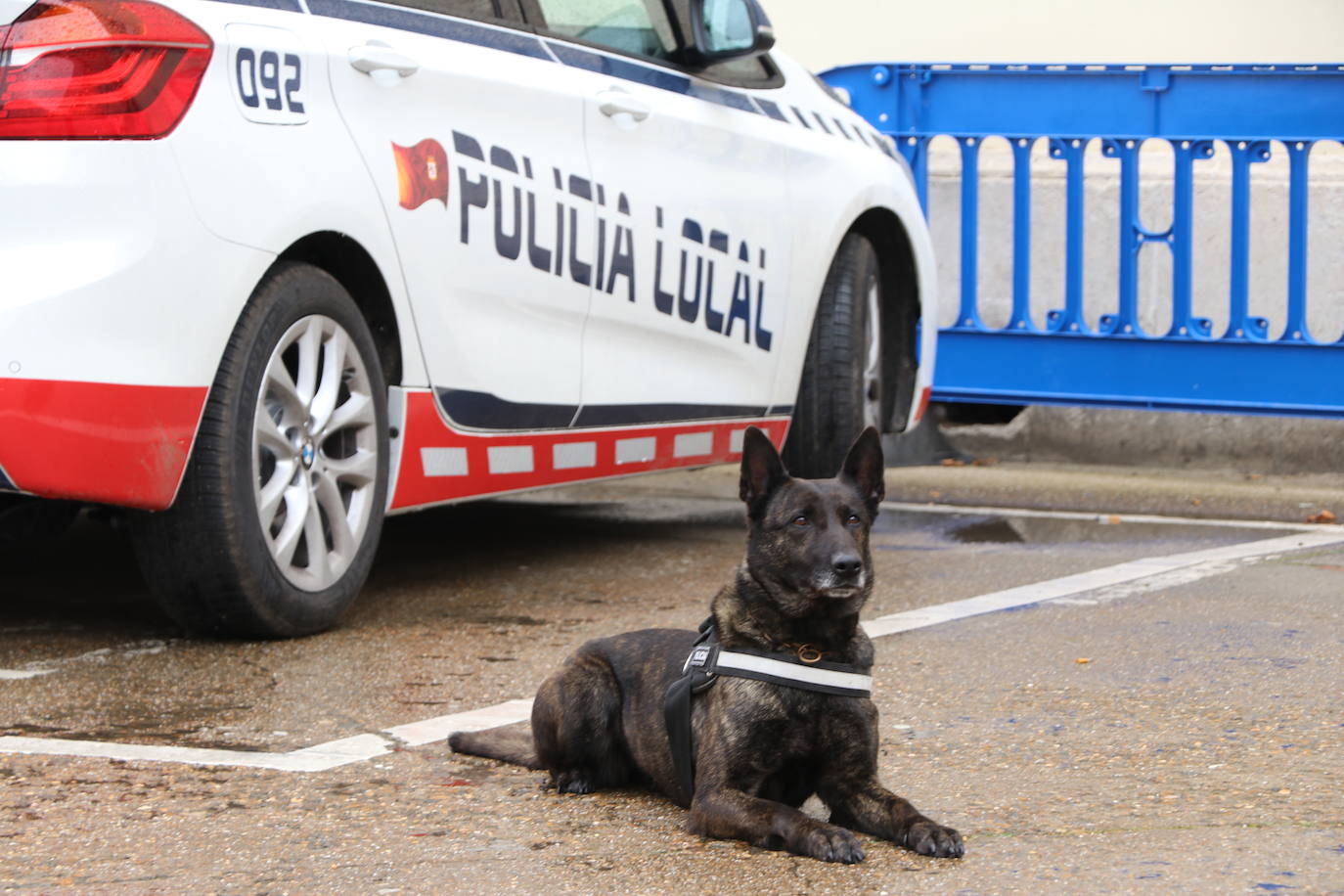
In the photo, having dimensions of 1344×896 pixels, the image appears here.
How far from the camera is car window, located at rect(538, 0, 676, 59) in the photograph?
229 inches

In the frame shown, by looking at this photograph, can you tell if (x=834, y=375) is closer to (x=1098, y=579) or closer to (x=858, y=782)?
(x=1098, y=579)

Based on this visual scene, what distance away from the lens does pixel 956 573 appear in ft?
20.5

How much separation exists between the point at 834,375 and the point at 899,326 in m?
0.75

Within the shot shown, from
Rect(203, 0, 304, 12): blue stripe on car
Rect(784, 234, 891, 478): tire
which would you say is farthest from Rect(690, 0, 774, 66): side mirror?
Rect(203, 0, 304, 12): blue stripe on car

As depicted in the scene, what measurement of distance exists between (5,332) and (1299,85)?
6.08 meters

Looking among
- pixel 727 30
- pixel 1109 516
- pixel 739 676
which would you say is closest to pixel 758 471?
pixel 739 676

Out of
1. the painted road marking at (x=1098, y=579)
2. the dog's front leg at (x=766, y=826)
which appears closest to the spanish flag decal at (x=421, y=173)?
the painted road marking at (x=1098, y=579)

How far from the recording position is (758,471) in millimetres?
3740

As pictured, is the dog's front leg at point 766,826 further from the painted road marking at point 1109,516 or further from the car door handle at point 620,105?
the painted road marking at point 1109,516

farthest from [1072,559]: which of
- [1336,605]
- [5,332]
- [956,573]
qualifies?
[5,332]

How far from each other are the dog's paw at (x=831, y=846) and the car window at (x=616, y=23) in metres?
3.02

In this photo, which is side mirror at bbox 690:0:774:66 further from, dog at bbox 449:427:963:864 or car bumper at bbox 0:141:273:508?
dog at bbox 449:427:963:864

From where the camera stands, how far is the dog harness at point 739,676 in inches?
138

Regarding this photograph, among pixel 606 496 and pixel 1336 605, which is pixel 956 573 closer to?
pixel 1336 605
